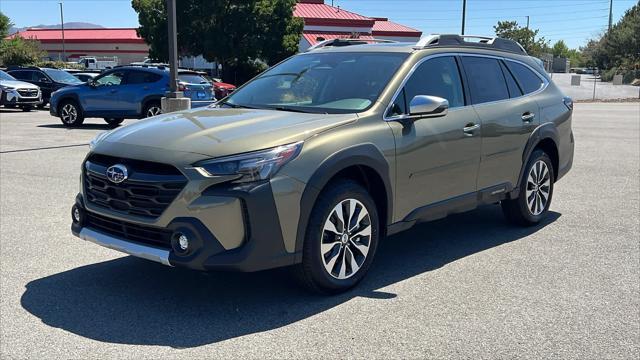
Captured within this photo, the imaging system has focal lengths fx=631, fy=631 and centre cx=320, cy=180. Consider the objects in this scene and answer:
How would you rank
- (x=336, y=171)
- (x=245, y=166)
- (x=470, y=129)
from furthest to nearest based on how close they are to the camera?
1. (x=470, y=129)
2. (x=336, y=171)
3. (x=245, y=166)

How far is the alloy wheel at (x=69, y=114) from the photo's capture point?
1712 cm

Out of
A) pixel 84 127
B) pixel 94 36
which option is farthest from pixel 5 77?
pixel 94 36

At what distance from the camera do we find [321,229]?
169 inches

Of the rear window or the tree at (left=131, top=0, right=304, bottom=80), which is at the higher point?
the tree at (left=131, top=0, right=304, bottom=80)

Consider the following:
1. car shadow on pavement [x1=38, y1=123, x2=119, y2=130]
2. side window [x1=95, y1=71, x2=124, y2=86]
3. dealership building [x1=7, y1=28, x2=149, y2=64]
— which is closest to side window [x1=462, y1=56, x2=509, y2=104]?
side window [x1=95, y1=71, x2=124, y2=86]

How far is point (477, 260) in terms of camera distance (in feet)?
18.1

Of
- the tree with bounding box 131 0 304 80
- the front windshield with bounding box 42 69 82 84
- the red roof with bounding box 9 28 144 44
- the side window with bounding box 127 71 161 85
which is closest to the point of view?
the side window with bounding box 127 71 161 85

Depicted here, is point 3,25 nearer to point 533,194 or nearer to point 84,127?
point 84,127

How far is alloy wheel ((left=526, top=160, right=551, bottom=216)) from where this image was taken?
6509 millimetres

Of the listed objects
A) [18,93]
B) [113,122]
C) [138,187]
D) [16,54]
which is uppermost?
[16,54]

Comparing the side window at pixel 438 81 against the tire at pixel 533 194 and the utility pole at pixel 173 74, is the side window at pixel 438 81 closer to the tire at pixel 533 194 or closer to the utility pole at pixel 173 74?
the tire at pixel 533 194

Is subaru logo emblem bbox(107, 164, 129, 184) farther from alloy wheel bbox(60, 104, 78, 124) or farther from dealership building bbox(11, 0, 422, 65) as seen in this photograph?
dealership building bbox(11, 0, 422, 65)

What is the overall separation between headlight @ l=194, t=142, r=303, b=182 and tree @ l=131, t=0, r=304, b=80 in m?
36.1

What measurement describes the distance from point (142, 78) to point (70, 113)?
7.38ft
